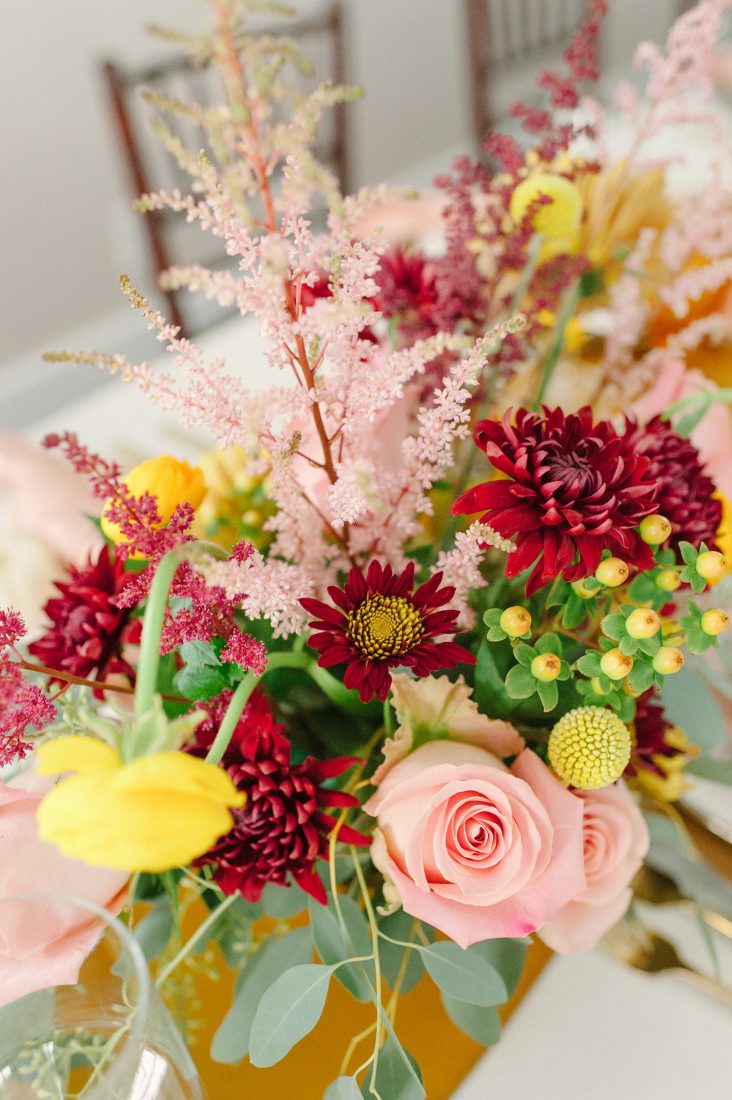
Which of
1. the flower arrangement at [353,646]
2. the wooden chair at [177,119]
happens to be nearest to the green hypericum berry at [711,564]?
the flower arrangement at [353,646]

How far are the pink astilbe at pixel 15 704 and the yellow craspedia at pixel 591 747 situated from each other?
201 mm

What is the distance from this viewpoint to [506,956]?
413mm

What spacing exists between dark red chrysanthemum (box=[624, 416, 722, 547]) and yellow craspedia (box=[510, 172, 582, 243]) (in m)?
0.14

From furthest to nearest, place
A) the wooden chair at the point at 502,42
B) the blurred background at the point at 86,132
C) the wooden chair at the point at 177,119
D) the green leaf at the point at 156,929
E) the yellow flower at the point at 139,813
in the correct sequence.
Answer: the blurred background at the point at 86,132 → the wooden chair at the point at 502,42 → the wooden chair at the point at 177,119 → the green leaf at the point at 156,929 → the yellow flower at the point at 139,813

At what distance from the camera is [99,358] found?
1.03 feet

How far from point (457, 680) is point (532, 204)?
246mm

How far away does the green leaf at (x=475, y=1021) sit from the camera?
40 centimetres

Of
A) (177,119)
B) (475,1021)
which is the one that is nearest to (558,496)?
(475,1021)

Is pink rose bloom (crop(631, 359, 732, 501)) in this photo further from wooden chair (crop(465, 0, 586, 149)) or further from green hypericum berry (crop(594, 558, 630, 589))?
wooden chair (crop(465, 0, 586, 149))

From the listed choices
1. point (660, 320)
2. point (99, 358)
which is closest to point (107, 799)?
point (99, 358)

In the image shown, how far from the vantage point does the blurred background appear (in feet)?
6.12

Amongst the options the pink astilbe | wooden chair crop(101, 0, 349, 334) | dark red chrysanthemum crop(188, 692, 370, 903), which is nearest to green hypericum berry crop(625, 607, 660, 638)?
dark red chrysanthemum crop(188, 692, 370, 903)

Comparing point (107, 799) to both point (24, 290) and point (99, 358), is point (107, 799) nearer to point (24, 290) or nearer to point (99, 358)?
point (99, 358)

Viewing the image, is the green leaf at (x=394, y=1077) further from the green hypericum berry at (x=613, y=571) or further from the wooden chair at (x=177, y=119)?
the wooden chair at (x=177, y=119)
